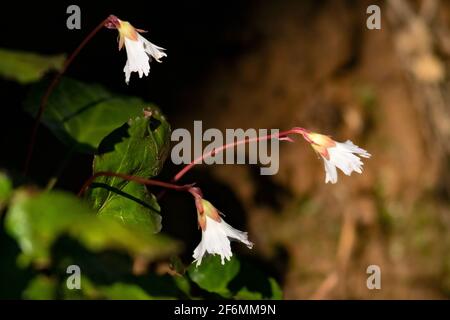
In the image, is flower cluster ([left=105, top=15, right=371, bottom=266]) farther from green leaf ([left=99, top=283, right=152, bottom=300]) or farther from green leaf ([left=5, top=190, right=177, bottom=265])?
green leaf ([left=5, top=190, right=177, bottom=265])

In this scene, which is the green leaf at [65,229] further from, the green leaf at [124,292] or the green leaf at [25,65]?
the green leaf at [25,65]

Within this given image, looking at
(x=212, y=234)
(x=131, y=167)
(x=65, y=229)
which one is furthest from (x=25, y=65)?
(x=65, y=229)

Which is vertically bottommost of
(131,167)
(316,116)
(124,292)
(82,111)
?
(124,292)

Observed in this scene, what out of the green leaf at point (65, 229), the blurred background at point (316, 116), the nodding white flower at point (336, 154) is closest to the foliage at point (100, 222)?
the green leaf at point (65, 229)

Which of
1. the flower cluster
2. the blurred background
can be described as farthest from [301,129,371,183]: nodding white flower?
the blurred background

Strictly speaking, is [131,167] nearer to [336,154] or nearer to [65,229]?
[336,154]
